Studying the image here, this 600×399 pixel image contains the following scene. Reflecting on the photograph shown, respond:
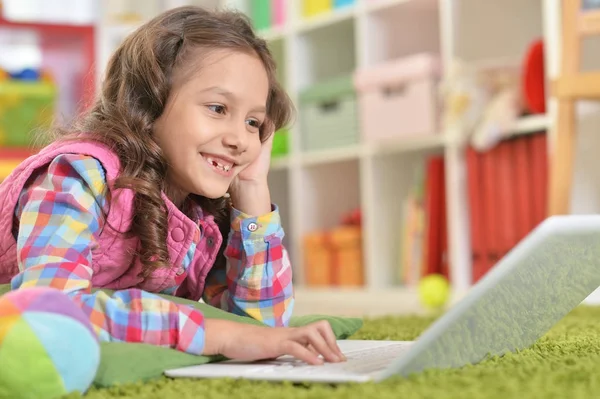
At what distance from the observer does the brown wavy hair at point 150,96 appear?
1.06 m

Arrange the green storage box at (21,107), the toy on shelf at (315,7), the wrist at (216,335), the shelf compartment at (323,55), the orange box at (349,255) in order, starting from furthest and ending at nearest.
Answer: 1. the green storage box at (21,107)
2. the shelf compartment at (323,55)
3. the toy on shelf at (315,7)
4. the orange box at (349,255)
5. the wrist at (216,335)

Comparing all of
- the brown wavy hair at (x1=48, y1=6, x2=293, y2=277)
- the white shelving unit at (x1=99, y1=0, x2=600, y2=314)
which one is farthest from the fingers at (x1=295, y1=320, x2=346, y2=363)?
the white shelving unit at (x1=99, y1=0, x2=600, y2=314)

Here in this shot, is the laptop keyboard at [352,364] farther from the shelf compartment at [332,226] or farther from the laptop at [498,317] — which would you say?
the shelf compartment at [332,226]

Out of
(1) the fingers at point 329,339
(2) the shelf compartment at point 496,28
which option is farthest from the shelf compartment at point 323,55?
(1) the fingers at point 329,339

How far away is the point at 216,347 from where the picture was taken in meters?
0.95

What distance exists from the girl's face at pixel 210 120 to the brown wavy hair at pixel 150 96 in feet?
0.06

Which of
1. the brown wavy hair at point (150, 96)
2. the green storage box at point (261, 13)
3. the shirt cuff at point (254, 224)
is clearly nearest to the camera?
the brown wavy hair at point (150, 96)

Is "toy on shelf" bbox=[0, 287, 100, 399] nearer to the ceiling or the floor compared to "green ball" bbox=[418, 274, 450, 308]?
nearer to the ceiling

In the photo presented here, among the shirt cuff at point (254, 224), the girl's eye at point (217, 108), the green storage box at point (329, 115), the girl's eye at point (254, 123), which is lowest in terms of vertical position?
the green storage box at point (329, 115)

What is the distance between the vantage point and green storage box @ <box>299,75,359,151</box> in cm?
288

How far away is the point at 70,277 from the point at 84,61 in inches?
125

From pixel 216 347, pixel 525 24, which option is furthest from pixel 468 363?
pixel 525 24

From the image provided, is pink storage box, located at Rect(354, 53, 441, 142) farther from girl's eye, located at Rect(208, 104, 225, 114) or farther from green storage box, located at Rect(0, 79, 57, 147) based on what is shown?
girl's eye, located at Rect(208, 104, 225, 114)

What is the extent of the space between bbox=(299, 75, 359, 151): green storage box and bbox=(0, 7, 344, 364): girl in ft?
5.17
